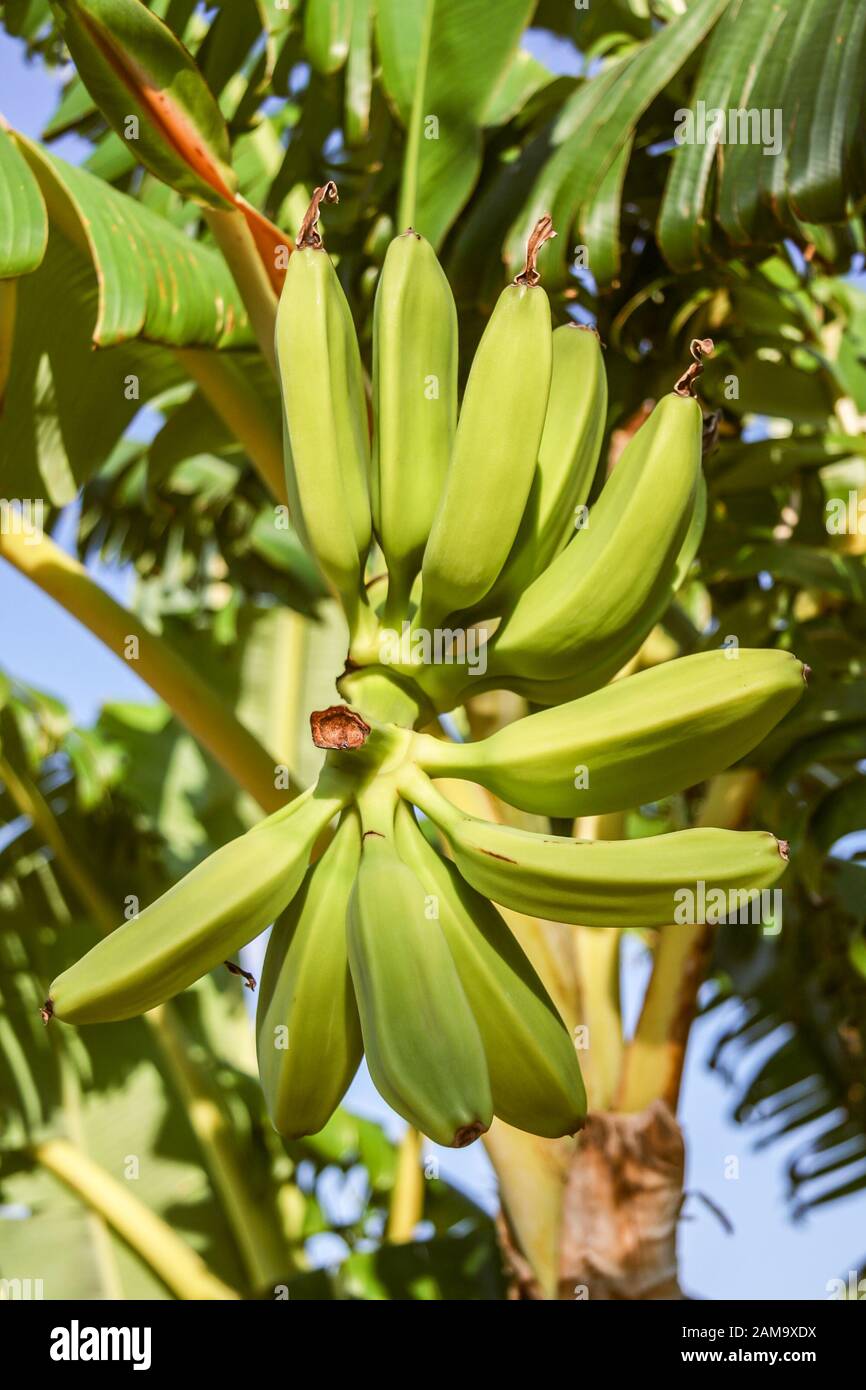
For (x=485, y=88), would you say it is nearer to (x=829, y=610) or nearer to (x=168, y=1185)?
(x=829, y=610)

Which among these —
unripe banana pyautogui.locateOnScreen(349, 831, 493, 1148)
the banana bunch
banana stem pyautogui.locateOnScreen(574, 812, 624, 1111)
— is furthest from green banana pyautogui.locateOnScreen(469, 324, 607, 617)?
banana stem pyautogui.locateOnScreen(574, 812, 624, 1111)

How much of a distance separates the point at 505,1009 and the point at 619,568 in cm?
29

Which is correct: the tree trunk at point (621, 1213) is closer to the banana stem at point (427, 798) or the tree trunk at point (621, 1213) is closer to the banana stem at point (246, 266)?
the banana stem at point (427, 798)

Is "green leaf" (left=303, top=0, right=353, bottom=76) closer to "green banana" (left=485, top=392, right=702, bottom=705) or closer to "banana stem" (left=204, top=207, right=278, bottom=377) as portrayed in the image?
"banana stem" (left=204, top=207, right=278, bottom=377)

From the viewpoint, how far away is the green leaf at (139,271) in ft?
3.46

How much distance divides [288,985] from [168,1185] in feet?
5.68

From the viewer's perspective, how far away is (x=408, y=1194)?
2.37 m

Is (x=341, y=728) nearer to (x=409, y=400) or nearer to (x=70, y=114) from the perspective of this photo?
(x=409, y=400)

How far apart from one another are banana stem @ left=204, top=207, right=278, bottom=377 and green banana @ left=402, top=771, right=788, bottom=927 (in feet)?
1.97

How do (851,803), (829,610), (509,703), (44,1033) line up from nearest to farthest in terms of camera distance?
1. (851,803)
2. (509,703)
3. (829,610)
4. (44,1033)

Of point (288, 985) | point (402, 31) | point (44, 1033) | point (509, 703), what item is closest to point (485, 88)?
point (402, 31)

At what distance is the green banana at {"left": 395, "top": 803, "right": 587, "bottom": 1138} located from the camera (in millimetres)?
778

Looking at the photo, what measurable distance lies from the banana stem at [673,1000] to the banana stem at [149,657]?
0.48m

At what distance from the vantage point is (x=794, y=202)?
103 centimetres
